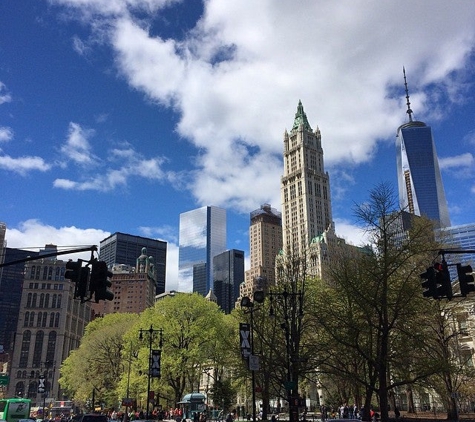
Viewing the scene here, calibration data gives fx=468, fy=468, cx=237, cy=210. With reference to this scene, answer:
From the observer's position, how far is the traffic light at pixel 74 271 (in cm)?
1464

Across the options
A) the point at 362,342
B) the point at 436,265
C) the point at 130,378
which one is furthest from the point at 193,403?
the point at 436,265

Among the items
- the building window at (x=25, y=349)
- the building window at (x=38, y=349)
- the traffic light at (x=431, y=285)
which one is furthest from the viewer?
the building window at (x=38, y=349)

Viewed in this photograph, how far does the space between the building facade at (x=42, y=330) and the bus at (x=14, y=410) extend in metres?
80.1

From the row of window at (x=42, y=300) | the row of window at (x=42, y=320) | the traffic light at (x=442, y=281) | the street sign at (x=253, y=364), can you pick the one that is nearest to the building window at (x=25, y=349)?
the row of window at (x=42, y=320)

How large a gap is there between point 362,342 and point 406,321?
4148 millimetres

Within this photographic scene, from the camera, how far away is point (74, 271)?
1485cm

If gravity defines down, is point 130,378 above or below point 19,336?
below

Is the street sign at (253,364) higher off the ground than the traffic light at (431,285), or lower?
lower

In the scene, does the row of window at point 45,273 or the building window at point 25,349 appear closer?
the building window at point 25,349

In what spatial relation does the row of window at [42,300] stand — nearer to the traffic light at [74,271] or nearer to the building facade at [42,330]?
the building facade at [42,330]

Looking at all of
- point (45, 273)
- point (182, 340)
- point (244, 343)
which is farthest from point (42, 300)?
point (244, 343)

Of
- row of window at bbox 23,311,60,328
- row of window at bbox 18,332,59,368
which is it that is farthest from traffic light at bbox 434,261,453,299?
row of window at bbox 23,311,60,328

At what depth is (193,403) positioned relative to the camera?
57.3 m

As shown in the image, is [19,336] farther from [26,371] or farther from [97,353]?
[97,353]
